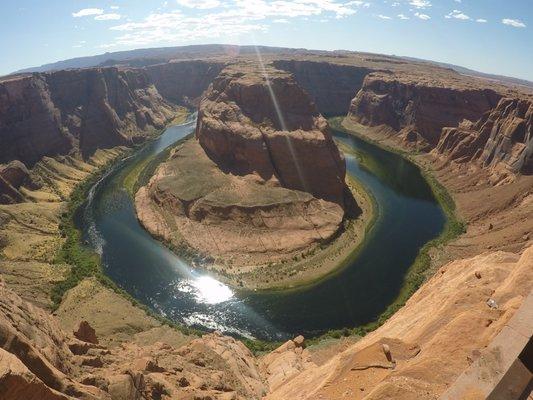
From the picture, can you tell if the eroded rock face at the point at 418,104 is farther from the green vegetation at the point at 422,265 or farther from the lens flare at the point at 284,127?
the lens flare at the point at 284,127

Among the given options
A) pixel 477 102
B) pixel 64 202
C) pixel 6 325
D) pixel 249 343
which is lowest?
pixel 249 343

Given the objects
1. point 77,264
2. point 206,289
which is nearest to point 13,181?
point 77,264

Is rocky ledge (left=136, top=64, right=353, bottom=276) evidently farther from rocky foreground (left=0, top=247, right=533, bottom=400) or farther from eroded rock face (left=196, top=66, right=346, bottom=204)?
rocky foreground (left=0, top=247, right=533, bottom=400)

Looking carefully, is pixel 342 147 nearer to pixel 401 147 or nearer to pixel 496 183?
pixel 401 147

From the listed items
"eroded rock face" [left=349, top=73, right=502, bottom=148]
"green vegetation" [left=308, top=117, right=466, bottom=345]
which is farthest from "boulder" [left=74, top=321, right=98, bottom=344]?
"eroded rock face" [left=349, top=73, right=502, bottom=148]

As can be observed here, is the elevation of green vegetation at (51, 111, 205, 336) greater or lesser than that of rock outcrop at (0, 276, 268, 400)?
lesser

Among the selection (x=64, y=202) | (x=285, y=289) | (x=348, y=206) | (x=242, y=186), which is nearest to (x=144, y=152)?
(x=64, y=202)
